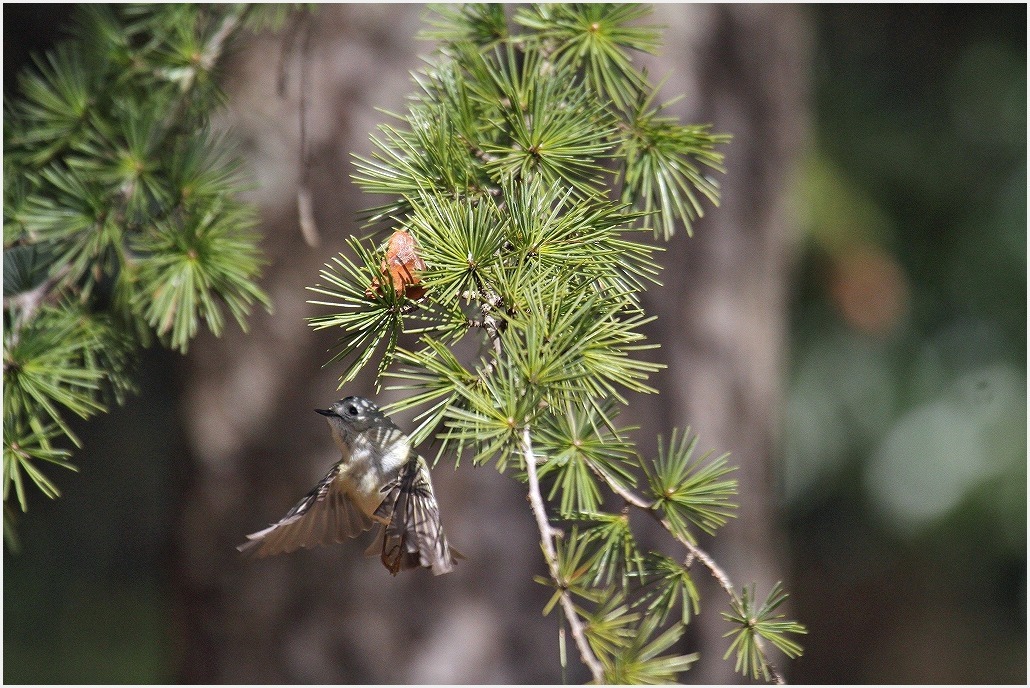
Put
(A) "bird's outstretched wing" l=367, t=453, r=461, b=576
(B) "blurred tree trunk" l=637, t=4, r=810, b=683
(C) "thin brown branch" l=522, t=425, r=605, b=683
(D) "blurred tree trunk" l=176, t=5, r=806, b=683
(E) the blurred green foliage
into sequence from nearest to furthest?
(C) "thin brown branch" l=522, t=425, r=605, b=683 → (A) "bird's outstretched wing" l=367, t=453, r=461, b=576 → (D) "blurred tree trunk" l=176, t=5, r=806, b=683 → (B) "blurred tree trunk" l=637, t=4, r=810, b=683 → (E) the blurred green foliage

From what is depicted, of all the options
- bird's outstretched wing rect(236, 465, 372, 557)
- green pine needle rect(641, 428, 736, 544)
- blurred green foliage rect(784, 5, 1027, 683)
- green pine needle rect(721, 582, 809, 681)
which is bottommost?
green pine needle rect(721, 582, 809, 681)

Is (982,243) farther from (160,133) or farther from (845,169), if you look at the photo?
(160,133)

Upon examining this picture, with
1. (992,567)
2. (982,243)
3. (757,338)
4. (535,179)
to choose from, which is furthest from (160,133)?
(992,567)

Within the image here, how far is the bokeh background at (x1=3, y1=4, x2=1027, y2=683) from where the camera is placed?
5.98 ft

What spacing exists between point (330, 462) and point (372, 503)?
89cm

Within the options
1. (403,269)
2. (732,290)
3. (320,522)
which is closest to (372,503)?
(320,522)

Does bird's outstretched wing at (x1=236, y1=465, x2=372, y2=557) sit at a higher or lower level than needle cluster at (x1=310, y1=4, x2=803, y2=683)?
lower

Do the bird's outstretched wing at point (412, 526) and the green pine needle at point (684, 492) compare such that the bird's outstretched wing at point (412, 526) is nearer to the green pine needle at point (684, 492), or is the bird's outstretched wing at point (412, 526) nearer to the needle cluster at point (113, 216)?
the green pine needle at point (684, 492)

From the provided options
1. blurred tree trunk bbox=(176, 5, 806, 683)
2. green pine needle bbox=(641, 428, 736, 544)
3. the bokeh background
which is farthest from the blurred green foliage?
green pine needle bbox=(641, 428, 736, 544)

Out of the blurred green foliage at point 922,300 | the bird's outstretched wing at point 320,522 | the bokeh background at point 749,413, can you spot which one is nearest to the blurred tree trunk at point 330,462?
the bokeh background at point 749,413

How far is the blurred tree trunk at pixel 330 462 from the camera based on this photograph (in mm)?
1802

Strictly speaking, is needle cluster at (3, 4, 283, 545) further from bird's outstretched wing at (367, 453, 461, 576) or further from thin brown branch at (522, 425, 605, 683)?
thin brown branch at (522, 425, 605, 683)

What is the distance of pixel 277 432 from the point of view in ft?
6.08

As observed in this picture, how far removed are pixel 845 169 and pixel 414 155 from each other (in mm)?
4023
